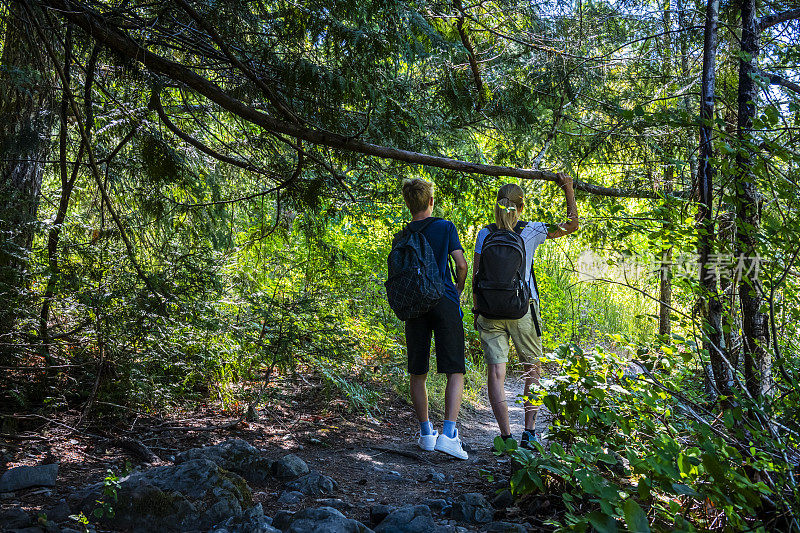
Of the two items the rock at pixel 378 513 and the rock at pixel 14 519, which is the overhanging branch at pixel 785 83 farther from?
the rock at pixel 14 519

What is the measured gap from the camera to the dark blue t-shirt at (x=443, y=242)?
4027mm

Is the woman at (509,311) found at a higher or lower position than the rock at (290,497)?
higher

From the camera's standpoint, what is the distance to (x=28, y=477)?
296 centimetres

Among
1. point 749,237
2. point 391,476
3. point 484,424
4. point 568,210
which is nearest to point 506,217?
point 568,210

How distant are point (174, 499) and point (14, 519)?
65cm

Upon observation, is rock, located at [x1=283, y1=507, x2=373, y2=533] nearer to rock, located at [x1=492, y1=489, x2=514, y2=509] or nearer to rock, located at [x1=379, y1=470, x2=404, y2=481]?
rock, located at [x1=492, y1=489, x2=514, y2=509]

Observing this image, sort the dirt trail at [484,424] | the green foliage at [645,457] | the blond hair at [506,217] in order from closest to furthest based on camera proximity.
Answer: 1. the green foliage at [645,457]
2. the blond hair at [506,217]
3. the dirt trail at [484,424]

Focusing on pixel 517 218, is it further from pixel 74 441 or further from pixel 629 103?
pixel 74 441

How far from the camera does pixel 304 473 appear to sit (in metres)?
3.54

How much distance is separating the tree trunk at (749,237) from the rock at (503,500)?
1295mm

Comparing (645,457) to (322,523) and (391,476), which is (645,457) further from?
(391,476)

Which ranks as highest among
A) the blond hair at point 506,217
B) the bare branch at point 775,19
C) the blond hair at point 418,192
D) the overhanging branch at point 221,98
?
the bare branch at point 775,19


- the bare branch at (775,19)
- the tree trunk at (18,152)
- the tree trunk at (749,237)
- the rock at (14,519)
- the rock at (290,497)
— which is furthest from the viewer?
the tree trunk at (18,152)

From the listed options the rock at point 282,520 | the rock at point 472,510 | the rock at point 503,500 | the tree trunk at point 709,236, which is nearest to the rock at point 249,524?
the rock at point 282,520
